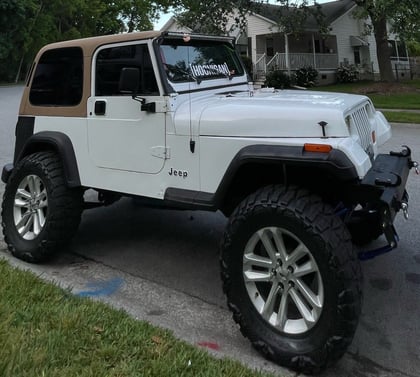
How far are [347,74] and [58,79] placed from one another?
103 ft

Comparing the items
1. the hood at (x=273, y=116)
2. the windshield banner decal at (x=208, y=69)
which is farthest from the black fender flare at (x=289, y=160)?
the windshield banner decal at (x=208, y=69)

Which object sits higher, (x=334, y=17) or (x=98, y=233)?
(x=334, y=17)

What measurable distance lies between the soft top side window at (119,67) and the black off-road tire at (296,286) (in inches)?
56.1

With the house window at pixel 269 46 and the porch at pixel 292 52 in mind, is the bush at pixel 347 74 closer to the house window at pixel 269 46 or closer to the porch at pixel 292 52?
the porch at pixel 292 52

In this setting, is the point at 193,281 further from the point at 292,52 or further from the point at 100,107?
the point at 292,52

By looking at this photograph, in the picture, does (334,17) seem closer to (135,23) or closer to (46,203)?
(135,23)

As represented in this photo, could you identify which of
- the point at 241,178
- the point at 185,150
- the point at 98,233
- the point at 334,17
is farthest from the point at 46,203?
the point at 334,17

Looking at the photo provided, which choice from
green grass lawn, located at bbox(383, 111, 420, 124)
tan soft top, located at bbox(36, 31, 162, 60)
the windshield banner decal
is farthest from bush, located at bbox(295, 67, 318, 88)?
tan soft top, located at bbox(36, 31, 162, 60)

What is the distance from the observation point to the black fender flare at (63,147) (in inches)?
179

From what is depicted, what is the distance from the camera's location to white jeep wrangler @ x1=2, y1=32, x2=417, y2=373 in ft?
10.0

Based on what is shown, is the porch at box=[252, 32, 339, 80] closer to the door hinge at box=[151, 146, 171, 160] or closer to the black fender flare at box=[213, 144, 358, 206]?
the door hinge at box=[151, 146, 171, 160]

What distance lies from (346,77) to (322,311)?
108 ft

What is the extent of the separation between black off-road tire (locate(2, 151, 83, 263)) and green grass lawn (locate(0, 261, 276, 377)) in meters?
0.92

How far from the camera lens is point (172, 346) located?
3.12 meters
